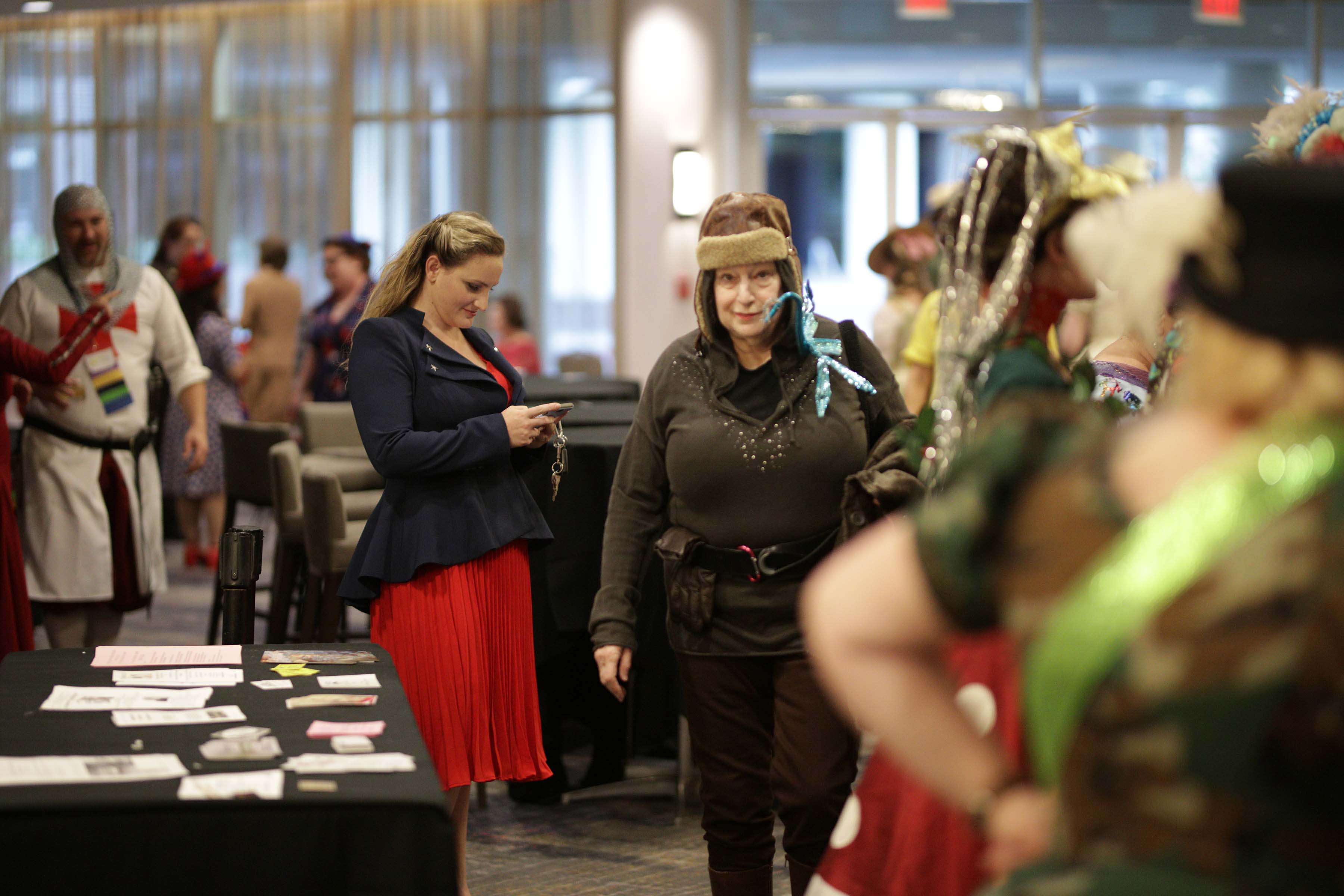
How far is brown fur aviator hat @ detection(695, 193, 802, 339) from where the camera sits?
2.55m

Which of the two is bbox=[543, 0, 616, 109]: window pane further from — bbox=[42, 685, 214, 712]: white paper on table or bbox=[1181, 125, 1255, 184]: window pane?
bbox=[42, 685, 214, 712]: white paper on table

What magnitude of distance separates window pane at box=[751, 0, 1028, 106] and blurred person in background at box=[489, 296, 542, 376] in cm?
257

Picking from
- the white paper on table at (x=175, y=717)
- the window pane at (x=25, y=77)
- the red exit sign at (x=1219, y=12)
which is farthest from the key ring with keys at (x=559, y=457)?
the window pane at (x=25, y=77)

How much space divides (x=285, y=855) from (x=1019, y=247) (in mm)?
1102

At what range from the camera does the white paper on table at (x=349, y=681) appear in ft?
7.41

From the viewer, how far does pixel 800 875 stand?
249cm

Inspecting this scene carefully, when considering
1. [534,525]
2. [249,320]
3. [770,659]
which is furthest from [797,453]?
[249,320]

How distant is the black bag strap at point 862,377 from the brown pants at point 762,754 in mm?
451

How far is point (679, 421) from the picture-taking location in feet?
8.57

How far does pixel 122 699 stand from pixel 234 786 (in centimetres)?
55

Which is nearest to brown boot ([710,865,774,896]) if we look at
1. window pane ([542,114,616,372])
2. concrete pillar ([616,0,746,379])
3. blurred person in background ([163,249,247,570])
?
blurred person in background ([163,249,247,570])

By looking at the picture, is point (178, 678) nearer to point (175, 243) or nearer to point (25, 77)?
point (175, 243)

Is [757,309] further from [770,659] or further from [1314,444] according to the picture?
[1314,444]

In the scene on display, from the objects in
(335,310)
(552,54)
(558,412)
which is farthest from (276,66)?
(558,412)
